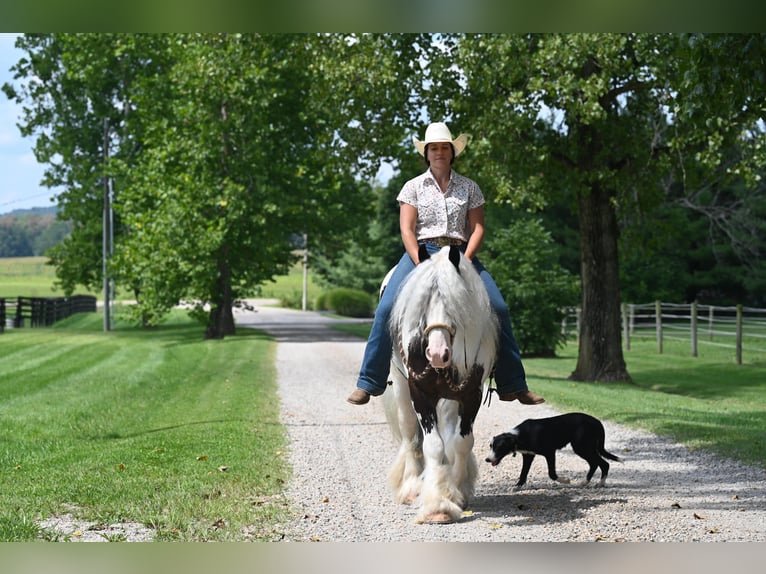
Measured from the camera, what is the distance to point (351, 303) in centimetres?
5341

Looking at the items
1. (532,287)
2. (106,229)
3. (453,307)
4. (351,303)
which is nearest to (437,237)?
(453,307)

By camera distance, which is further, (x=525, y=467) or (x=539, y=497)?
(x=525, y=467)

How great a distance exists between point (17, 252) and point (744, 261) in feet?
118

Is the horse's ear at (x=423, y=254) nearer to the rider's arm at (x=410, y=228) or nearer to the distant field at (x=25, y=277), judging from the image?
the rider's arm at (x=410, y=228)

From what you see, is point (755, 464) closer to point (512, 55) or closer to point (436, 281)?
point (436, 281)

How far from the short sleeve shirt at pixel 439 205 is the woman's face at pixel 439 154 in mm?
103

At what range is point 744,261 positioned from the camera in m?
41.5

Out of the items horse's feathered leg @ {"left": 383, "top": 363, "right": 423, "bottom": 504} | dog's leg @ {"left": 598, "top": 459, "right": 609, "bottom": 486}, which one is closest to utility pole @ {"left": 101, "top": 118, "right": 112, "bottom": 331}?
horse's feathered leg @ {"left": 383, "top": 363, "right": 423, "bottom": 504}

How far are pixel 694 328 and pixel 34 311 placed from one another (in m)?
26.1

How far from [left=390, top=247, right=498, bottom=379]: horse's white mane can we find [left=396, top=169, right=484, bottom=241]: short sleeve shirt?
0.37 m

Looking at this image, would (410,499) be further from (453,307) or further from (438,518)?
(453,307)

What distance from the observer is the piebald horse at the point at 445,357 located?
21.6ft
